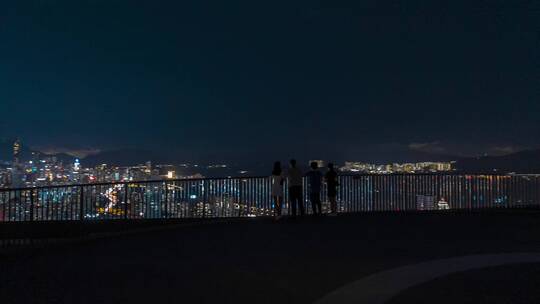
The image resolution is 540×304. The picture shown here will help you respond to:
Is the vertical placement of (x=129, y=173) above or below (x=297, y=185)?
above

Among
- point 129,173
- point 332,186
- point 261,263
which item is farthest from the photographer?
point 129,173

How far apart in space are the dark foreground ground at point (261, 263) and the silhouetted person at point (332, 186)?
281cm

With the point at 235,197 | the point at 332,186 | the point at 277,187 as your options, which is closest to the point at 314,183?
the point at 332,186

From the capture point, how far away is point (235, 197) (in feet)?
56.7

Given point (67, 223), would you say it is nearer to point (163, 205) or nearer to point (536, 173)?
point (163, 205)

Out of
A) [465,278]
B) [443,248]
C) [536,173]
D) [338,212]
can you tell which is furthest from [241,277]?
[536,173]

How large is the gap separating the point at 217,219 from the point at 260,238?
4.30 metres

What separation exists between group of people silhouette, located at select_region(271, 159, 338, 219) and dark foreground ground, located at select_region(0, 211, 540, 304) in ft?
6.62

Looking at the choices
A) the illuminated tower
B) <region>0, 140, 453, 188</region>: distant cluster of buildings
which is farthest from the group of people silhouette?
the illuminated tower

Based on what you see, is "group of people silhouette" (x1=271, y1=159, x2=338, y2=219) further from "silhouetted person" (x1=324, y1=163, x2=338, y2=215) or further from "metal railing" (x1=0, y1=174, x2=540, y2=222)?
"metal railing" (x1=0, y1=174, x2=540, y2=222)

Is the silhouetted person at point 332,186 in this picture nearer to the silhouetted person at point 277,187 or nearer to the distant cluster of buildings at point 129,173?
the distant cluster of buildings at point 129,173

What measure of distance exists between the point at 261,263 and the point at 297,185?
774cm

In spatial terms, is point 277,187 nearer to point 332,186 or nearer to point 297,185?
point 297,185

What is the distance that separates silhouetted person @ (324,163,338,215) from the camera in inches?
674
